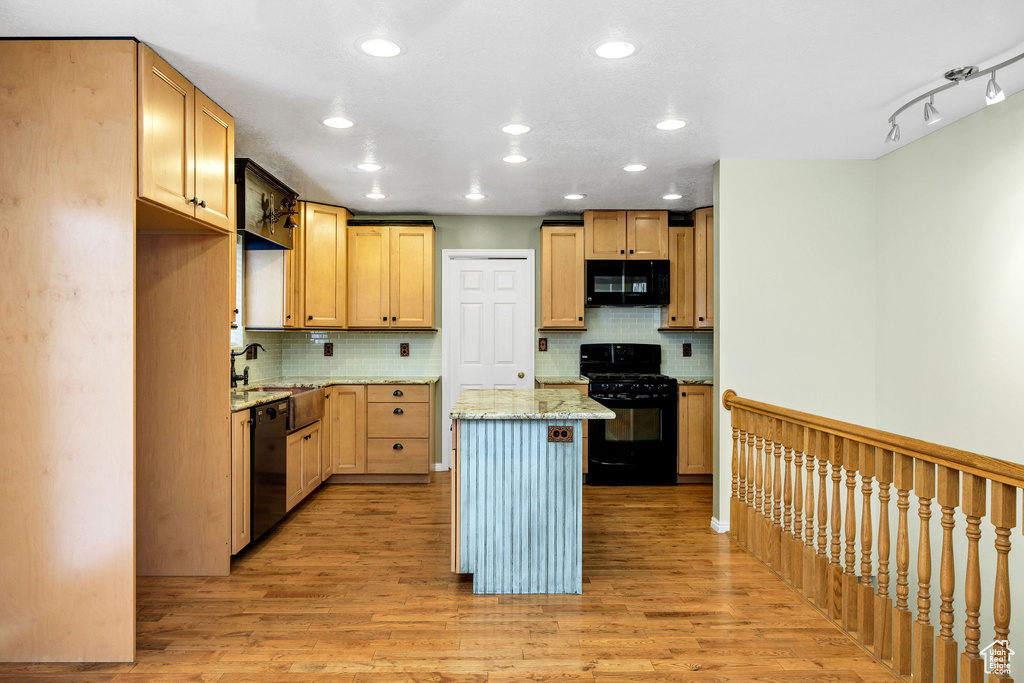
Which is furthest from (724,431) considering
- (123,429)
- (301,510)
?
(123,429)

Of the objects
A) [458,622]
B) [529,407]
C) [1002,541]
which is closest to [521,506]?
[529,407]

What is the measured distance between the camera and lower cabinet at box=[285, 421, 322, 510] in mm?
4176

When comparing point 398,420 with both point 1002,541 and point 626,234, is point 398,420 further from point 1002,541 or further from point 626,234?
point 1002,541

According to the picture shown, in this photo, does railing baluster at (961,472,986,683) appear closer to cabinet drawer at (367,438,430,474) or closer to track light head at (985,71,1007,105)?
track light head at (985,71,1007,105)

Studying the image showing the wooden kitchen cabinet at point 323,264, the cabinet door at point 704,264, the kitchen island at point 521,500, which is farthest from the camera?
the cabinet door at point 704,264

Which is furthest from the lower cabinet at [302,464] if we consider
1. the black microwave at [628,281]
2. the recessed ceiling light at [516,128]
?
the black microwave at [628,281]

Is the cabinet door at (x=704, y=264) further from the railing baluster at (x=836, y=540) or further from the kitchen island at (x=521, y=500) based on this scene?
the kitchen island at (x=521, y=500)

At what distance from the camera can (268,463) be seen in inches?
145

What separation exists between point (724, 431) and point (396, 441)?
2.66 m

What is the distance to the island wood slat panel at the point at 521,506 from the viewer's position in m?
2.95

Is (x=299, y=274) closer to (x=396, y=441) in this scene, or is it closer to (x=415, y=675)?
(x=396, y=441)

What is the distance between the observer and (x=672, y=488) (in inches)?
204

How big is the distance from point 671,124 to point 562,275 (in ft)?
7.58

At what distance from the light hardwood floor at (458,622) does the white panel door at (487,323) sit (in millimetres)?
2190
